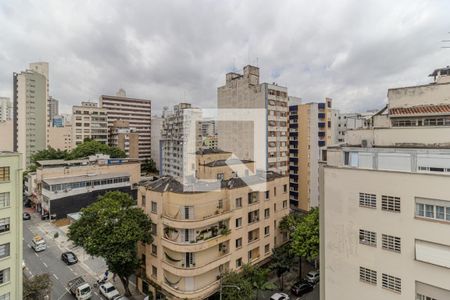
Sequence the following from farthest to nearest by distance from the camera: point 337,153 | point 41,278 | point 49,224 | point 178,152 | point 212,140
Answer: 1. point 212,140
2. point 178,152
3. point 49,224
4. point 41,278
5. point 337,153

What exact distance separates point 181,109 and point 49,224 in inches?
1983

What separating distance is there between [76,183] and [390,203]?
154 ft

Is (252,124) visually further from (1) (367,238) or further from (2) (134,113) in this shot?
(2) (134,113)

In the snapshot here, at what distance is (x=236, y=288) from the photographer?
811 inches

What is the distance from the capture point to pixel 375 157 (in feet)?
46.6

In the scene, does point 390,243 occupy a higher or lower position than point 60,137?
lower

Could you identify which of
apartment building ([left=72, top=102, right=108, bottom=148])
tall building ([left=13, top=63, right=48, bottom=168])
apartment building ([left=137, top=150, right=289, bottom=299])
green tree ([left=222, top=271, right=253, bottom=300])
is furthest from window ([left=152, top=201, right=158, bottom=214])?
tall building ([left=13, top=63, right=48, bottom=168])

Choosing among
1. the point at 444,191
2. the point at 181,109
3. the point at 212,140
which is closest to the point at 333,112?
the point at 444,191

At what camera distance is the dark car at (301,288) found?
2463 centimetres

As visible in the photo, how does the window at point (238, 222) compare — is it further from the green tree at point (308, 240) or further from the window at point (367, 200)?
the window at point (367, 200)

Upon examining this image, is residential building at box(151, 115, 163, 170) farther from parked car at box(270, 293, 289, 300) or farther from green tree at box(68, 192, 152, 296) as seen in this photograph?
parked car at box(270, 293, 289, 300)

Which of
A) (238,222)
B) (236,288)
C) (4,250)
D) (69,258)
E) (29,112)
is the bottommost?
(69,258)

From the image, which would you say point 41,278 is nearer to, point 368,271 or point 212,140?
point 368,271

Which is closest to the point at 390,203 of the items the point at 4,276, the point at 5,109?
the point at 4,276
